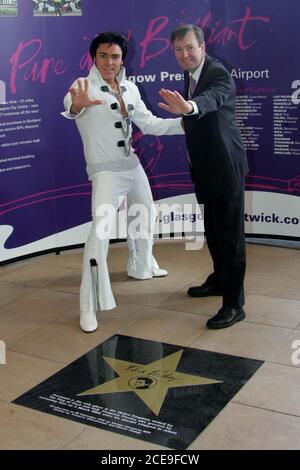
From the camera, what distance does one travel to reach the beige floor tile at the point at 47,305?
4090mm

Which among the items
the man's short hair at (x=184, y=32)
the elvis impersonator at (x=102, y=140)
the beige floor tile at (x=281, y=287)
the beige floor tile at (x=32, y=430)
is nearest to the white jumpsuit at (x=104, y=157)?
the elvis impersonator at (x=102, y=140)

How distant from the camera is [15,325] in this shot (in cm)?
392

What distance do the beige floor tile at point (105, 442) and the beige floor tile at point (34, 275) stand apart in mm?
2093

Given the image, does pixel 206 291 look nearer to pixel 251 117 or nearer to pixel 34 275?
pixel 34 275

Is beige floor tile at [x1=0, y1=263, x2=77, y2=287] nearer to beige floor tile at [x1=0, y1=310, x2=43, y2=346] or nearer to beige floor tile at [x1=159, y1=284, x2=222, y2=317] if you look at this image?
beige floor tile at [x1=0, y1=310, x2=43, y2=346]

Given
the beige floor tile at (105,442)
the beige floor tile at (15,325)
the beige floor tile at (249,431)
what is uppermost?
the beige floor tile at (15,325)

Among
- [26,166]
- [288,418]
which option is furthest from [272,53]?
[288,418]

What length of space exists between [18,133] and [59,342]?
197 centimetres

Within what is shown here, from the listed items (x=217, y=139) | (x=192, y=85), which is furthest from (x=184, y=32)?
(x=217, y=139)

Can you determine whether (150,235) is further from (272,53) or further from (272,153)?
(272,53)

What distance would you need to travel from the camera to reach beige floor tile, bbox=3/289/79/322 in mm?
4090

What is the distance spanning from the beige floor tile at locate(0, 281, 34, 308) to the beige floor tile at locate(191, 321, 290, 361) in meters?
1.46

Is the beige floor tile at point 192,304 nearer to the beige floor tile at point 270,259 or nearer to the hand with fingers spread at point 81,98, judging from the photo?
the beige floor tile at point 270,259

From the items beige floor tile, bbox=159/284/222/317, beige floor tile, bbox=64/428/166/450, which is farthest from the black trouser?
beige floor tile, bbox=64/428/166/450
